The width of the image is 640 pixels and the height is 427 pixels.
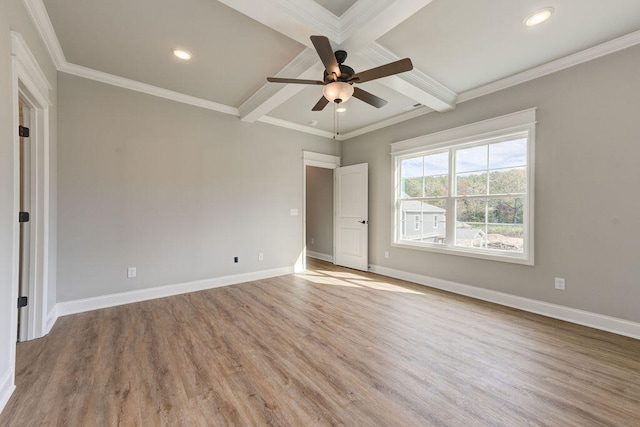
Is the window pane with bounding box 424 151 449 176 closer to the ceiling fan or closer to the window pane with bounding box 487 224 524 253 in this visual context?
the window pane with bounding box 487 224 524 253

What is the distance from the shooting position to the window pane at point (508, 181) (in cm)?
325

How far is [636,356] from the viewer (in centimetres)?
217

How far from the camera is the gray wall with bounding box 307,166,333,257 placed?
623 centimetres

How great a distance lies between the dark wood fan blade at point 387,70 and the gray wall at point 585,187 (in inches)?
86.3

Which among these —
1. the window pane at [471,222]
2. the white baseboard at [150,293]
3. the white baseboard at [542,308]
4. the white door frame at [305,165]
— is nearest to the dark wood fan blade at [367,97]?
the window pane at [471,222]

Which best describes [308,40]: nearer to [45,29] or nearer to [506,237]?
[45,29]

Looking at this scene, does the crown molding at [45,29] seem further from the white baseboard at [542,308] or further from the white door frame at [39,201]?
the white baseboard at [542,308]

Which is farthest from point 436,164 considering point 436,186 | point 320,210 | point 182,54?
point 182,54

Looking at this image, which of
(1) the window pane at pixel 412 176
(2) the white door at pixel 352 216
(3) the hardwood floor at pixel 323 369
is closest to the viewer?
(3) the hardwood floor at pixel 323 369

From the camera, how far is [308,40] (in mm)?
2293

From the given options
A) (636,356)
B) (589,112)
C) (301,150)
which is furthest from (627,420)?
(301,150)

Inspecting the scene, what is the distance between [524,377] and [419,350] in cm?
73

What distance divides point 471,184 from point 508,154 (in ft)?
1.88

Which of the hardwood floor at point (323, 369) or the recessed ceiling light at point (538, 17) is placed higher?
the recessed ceiling light at point (538, 17)
